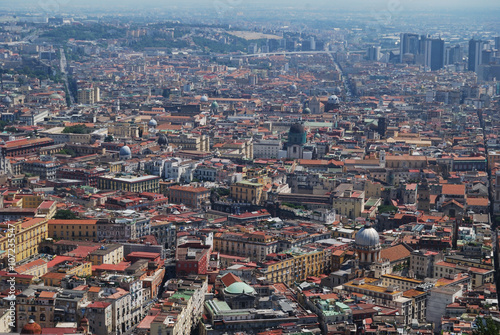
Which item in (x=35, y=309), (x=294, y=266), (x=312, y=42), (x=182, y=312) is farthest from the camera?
(x=312, y=42)

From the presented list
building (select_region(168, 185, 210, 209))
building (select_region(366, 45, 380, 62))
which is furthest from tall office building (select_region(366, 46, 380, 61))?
building (select_region(168, 185, 210, 209))

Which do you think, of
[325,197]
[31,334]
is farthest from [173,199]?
[31,334]

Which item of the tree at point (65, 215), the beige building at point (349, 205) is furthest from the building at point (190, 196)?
the tree at point (65, 215)

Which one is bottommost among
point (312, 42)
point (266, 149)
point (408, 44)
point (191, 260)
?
point (266, 149)

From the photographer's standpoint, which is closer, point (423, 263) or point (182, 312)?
point (182, 312)

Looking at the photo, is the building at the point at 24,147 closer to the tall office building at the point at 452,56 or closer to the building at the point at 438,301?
the building at the point at 438,301

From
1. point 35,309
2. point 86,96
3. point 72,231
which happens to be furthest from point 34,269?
point 86,96

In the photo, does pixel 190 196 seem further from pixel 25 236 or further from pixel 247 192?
pixel 25 236
